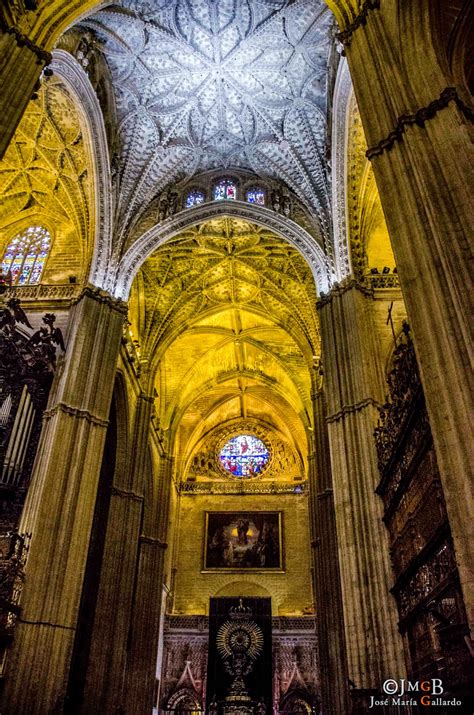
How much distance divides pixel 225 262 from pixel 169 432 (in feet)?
24.2

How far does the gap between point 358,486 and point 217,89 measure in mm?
11184

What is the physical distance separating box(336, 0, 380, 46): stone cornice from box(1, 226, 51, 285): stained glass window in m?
10.2

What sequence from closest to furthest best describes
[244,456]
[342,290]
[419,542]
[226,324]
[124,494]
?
[419,542] < [342,290] < [124,494] < [226,324] < [244,456]

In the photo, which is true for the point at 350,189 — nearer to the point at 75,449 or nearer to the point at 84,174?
the point at 84,174

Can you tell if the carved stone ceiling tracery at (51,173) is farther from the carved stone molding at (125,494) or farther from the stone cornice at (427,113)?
the stone cornice at (427,113)

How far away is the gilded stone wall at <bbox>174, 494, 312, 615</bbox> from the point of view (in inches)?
880

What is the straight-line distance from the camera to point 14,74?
8133 mm

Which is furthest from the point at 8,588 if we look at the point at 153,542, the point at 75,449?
the point at 153,542

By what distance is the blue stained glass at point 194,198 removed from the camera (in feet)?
55.9

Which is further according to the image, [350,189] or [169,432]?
[169,432]

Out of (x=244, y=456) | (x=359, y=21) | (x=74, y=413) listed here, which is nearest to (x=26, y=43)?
(x=359, y=21)

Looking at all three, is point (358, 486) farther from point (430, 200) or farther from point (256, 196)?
point (256, 196)

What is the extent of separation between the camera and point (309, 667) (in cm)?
2039

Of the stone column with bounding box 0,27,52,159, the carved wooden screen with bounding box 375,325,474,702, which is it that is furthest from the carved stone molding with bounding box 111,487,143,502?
the stone column with bounding box 0,27,52,159
